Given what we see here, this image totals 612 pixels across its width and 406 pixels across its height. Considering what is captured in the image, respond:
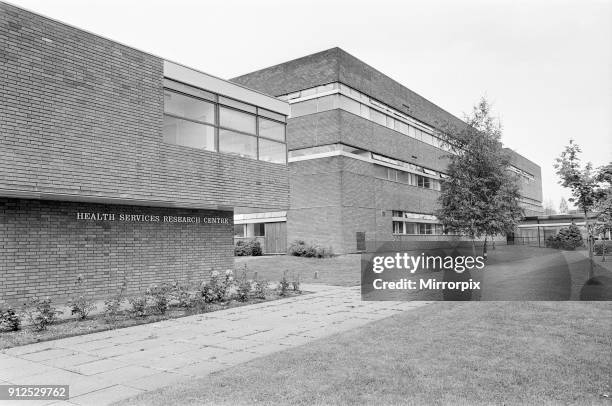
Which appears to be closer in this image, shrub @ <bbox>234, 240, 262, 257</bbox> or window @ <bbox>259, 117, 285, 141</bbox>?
window @ <bbox>259, 117, 285, 141</bbox>

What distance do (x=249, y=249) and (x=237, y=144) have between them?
643 inches

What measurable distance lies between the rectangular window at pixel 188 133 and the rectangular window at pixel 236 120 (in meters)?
0.66

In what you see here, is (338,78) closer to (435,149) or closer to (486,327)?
(435,149)

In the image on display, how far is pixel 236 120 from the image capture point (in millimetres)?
16547

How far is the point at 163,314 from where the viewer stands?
10828 mm

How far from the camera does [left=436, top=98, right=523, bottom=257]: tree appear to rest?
26.1m

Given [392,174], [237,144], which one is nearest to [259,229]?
[392,174]

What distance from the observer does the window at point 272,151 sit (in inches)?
683

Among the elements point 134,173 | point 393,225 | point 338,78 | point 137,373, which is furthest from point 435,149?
point 137,373

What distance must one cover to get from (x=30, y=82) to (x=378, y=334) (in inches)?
362

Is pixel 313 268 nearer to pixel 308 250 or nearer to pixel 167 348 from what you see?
pixel 308 250

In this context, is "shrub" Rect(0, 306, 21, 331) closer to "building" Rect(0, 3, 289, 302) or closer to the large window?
"building" Rect(0, 3, 289, 302)

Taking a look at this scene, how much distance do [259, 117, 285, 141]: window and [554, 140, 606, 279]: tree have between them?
29.7 ft

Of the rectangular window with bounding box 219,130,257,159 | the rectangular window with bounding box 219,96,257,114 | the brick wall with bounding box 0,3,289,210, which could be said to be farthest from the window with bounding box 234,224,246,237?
the brick wall with bounding box 0,3,289,210
